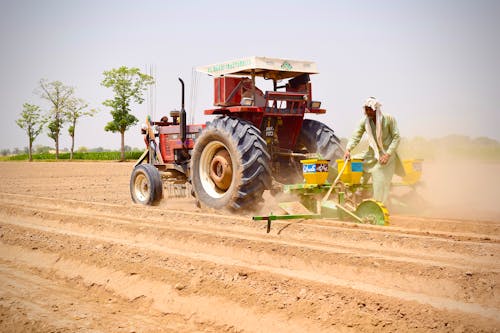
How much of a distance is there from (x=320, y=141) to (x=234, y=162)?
5.15 feet

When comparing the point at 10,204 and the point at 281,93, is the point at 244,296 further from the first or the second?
the point at 10,204

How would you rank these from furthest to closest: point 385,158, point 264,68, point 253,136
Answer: point 264,68 < point 253,136 < point 385,158

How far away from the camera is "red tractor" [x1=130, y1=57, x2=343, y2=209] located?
7.16 m

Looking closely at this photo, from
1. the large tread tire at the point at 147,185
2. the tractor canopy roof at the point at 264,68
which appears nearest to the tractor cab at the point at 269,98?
the tractor canopy roof at the point at 264,68

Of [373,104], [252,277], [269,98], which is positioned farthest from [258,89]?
[252,277]

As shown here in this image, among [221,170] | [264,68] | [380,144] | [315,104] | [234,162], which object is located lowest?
[221,170]

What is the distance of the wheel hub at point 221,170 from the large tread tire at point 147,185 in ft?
5.30

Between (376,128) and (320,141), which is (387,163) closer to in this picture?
(376,128)

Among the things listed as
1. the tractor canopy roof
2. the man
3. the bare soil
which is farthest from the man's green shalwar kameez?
the tractor canopy roof

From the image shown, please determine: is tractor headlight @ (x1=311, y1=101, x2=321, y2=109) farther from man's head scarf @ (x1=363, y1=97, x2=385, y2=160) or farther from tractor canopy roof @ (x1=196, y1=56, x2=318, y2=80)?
man's head scarf @ (x1=363, y1=97, x2=385, y2=160)

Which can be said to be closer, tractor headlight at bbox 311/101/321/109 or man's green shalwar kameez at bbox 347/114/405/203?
man's green shalwar kameez at bbox 347/114/405/203

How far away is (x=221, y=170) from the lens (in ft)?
26.0

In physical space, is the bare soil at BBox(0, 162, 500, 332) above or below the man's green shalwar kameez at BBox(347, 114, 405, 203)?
below

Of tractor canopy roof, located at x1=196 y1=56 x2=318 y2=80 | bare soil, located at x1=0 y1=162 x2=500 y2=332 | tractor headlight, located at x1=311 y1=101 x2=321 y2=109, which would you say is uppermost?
tractor canopy roof, located at x1=196 y1=56 x2=318 y2=80
